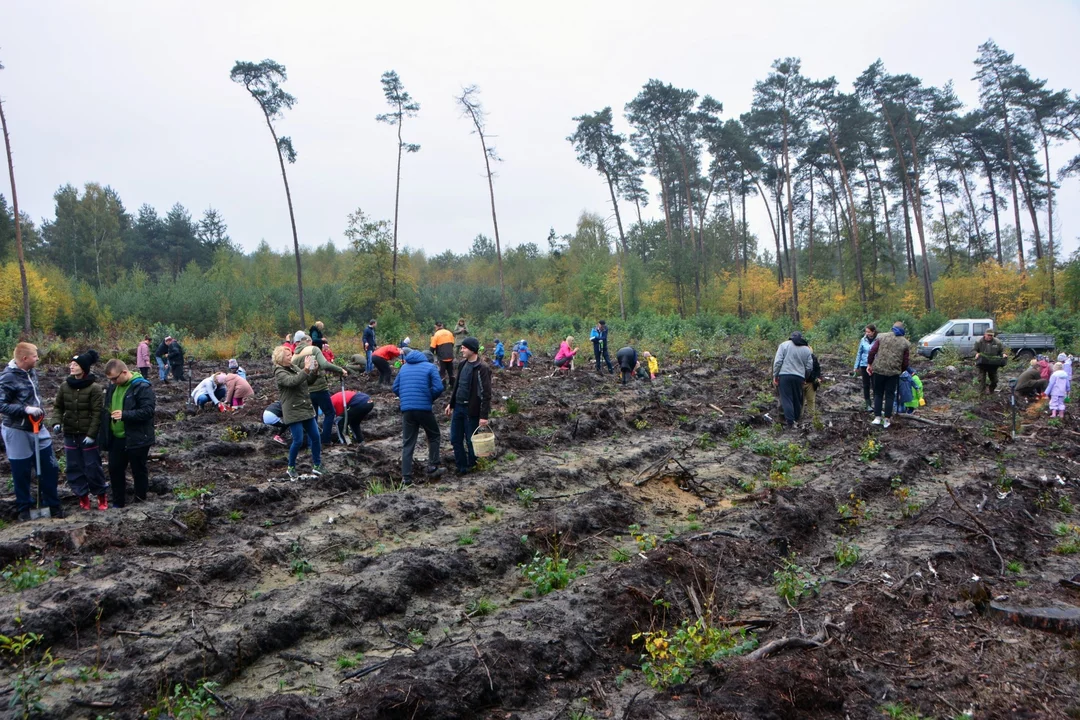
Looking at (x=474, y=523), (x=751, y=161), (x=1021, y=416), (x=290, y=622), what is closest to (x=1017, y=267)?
(x=751, y=161)

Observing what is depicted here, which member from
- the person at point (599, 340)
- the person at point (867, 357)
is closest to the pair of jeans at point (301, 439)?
the person at point (867, 357)

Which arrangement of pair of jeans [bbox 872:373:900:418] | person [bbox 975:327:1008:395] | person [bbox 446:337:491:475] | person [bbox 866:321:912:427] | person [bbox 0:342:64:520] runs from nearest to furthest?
person [bbox 0:342:64:520]
person [bbox 446:337:491:475]
person [bbox 866:321:912:427]
pair of jeans [bbox 872:373:900:418]
person [bbox 975:327:1008:395]

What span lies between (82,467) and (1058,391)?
14620mm

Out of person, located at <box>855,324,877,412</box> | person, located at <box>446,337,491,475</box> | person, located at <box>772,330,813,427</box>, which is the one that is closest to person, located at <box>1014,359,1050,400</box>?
person, located at <box>855,324,877,412</box>

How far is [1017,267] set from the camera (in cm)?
4256

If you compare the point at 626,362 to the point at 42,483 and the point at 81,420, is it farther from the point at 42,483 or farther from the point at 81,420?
the point at 42,483

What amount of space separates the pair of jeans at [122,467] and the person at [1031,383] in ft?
50.9

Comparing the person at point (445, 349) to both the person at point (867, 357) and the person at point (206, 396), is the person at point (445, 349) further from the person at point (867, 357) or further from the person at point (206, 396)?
the person at point (867, 357)

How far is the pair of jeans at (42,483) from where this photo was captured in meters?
7.60

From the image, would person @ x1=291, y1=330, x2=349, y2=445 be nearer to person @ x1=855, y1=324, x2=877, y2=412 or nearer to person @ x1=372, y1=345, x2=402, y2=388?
person @ x1=372, y1=345, x2=402, y2=388

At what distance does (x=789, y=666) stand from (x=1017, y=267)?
46.2 meters

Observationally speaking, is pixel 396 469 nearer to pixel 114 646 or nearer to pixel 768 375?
pixel 114 646

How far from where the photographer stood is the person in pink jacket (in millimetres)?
14672

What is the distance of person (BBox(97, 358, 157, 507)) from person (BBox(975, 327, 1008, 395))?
15.7m
